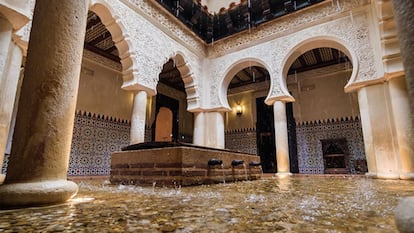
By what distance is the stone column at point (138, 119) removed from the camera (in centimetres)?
407

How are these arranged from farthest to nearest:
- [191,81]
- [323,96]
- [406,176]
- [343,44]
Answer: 1. [323,96]
2. [191,81]
3. [343,44]
4. [406,176]

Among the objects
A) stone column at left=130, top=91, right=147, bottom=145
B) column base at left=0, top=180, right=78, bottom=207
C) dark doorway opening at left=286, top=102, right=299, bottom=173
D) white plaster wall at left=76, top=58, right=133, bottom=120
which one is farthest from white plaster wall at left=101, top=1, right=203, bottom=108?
dark doorway opening at left=286, top=102, right=299, bottom=173

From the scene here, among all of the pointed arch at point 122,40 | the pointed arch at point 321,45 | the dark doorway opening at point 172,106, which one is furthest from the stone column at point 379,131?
the dark doorway opening at point 172,106

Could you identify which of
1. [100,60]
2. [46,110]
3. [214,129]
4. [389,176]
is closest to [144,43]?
[100,60]

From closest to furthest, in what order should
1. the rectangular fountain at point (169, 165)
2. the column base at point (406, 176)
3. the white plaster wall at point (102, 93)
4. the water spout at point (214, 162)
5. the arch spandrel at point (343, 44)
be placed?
1. the rectangular fountain at point (169, 165)
2. the water spout at point (214, 162)
3. the column base at point (406, 176)
4. the arch spandrel at point (343, 44)
5. the white plaster wall at point (102, 93)

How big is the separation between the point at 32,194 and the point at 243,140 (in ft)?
23.7

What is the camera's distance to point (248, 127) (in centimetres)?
789

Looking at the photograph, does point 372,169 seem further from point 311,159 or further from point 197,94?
point 197,94

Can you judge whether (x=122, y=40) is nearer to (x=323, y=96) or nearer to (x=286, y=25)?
(x=286, y=25)

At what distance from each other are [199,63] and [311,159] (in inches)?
170

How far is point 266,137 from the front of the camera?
751 cm

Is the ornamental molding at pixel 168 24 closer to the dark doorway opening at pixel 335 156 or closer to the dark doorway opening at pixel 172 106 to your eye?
the dark doorway opening at pixel 172 106

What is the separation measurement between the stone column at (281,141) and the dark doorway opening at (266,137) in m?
2.42

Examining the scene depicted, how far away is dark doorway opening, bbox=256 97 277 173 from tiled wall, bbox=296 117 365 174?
0.84 m
